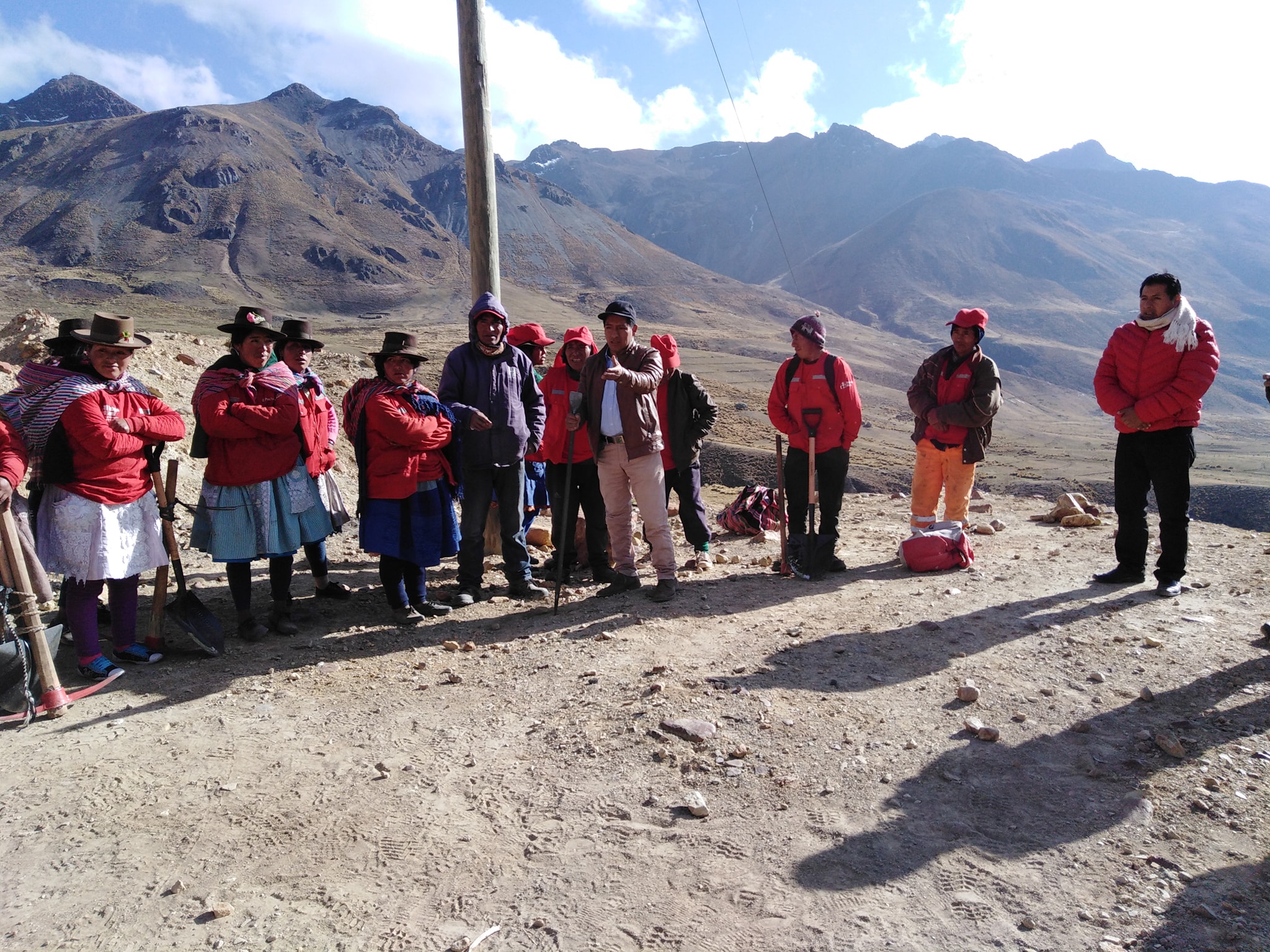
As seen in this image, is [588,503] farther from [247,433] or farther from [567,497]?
[247,433]

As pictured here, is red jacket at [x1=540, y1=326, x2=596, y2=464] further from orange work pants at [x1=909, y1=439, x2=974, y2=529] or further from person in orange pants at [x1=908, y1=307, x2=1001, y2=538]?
orange work pants at [x1=909, y1=439, x2=974, y2=529]

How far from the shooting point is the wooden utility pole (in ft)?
20.6

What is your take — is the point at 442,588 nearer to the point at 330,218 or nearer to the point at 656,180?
the point at 330,218

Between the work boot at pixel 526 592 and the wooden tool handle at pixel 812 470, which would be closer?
the work boot at pixel 526 592

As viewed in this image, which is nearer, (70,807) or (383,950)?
(383,950)

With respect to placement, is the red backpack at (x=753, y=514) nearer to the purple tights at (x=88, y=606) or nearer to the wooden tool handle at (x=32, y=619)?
the purple tights at (x=88, y=606)

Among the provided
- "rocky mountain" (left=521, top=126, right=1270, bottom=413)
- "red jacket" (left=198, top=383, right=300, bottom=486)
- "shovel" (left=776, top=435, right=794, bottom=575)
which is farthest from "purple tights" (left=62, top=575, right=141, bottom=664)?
"rocky mountain" (left=521, top=126, right=1270, bottom=413)

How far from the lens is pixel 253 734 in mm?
3486

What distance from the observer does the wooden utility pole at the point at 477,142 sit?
6.27 m

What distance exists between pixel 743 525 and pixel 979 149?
473 ft

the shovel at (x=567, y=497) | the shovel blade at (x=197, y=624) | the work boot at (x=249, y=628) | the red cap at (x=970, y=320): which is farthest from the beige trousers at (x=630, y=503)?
the red cap at (x=970, y=320)

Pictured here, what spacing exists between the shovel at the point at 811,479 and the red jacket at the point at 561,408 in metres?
1.59

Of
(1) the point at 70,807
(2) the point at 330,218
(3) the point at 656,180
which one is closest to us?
(1) the point at 70,807

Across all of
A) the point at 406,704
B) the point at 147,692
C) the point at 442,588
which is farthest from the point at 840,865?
the point at 442,588
